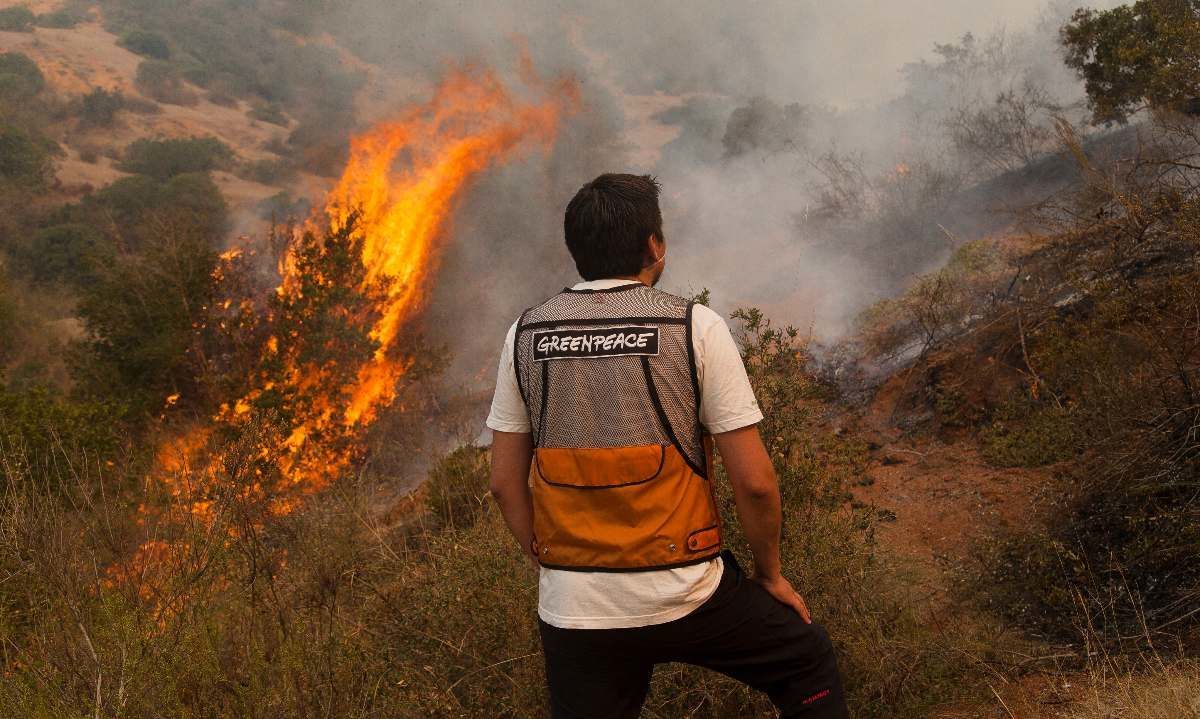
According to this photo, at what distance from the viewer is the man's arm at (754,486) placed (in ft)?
6.84

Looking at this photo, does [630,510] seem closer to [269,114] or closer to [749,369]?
[749,369]

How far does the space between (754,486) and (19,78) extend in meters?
56.0

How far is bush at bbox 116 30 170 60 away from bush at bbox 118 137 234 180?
16193 mm

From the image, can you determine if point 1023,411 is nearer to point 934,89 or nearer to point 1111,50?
point 1111,50

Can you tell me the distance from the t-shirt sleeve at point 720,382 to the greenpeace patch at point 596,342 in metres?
0.11

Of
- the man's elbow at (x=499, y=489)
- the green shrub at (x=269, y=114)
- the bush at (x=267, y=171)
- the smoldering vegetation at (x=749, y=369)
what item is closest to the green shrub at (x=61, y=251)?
the smoldering vegetation at (x=749, y=369)

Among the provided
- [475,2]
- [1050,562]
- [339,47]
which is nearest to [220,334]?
[475,2]

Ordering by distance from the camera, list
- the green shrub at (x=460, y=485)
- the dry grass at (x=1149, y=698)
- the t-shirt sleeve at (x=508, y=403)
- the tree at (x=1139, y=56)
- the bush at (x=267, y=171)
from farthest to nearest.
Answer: the bush at (x=267, y=171), the tree at (x=1139, y=56), the green shrub at (x=460, y=485), the dry grass at (x=1149, y=698), the t-shirt sleeve at (x=508, y=403)

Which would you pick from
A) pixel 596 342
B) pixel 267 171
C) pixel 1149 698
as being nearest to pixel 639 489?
pixel 596 342

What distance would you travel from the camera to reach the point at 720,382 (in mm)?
2062

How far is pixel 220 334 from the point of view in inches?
628

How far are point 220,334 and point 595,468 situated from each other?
608 inches

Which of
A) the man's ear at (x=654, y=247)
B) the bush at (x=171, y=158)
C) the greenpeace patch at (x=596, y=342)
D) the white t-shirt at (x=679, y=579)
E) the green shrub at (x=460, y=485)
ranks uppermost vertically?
the bush at (x=171, y=158)

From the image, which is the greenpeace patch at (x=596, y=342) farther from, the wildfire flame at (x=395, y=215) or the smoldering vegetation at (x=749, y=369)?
the wildfire flame at (x=395, y=215)
